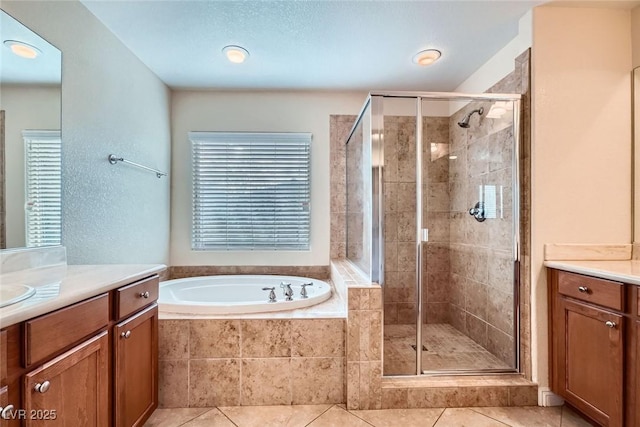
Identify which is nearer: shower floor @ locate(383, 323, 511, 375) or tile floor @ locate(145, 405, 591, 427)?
tile floor @ locate(145, 405, 591, 427)

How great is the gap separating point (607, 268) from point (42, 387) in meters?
2.32

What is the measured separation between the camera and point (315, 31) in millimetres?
1946

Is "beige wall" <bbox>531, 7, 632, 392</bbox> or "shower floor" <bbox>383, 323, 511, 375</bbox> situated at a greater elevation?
"beige wall" <bbox>531, 7, 632, 392</bbox>

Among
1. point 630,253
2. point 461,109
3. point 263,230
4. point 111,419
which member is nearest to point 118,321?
point 111,419

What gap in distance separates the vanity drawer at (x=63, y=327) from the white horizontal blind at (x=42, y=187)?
0.64 metres

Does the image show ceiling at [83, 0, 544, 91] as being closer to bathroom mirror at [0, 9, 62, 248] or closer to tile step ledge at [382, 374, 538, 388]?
bathroom mirror at [0, 9, 62, 248]

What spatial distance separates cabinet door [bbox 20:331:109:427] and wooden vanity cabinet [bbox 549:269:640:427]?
7.14 feet

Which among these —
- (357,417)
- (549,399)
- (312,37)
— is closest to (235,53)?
(312,37)

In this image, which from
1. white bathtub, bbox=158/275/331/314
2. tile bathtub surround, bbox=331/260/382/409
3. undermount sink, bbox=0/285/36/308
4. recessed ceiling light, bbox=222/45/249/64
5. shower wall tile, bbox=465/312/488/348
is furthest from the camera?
white bathtub, bbox=158/275/331/314

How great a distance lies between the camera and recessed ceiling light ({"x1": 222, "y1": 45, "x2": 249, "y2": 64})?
2.13 metres

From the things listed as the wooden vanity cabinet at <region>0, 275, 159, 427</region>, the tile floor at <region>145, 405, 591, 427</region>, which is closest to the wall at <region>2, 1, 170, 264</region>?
the wooden vanity cabinet at <region>0, 275, 159, 427</region>

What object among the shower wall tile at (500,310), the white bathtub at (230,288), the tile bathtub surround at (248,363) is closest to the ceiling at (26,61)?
the tile bathtub surround at (248,363)

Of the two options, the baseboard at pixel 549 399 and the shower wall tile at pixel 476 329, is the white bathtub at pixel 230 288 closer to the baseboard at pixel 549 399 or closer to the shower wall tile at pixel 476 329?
the shower wall tile at pixel 476 329

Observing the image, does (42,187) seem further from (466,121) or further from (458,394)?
(466,121)
